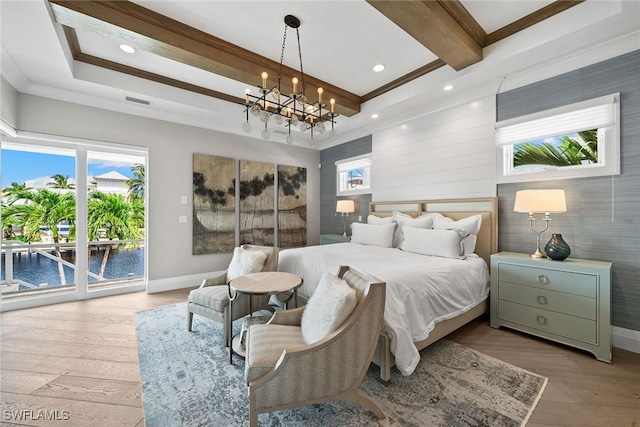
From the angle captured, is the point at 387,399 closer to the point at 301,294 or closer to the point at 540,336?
the point at 301,294

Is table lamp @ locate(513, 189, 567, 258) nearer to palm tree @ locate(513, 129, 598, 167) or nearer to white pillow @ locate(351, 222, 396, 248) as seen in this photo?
palm tree @ locate(513, 129, 598, 167)

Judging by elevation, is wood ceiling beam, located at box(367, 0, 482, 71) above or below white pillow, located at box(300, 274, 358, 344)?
above

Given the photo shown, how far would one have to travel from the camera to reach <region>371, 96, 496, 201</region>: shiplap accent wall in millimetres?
3283

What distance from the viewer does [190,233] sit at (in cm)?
439

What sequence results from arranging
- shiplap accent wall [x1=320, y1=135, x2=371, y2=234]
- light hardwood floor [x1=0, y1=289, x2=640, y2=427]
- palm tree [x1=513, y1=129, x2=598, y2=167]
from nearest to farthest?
light hardwood floor [x1=0, y1=289, x2=640, y2=427] → palm tree [x1=513, y1=129, x2=598, y2=167] → shiplap accent wall [x1=320, y1=135, x2=371, y2=234]

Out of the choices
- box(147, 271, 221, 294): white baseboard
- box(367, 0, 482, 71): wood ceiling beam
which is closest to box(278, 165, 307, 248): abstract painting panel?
box(147, 271, 221, 294): white baseboard

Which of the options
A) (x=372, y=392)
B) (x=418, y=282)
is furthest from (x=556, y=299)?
(x=372, y=392)

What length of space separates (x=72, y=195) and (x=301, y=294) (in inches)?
142

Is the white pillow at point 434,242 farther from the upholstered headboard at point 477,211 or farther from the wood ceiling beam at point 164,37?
the wood ceiling beam at point 164,37

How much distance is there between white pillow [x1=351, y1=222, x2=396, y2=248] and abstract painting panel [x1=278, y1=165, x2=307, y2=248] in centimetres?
183

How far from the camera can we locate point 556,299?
238 cm

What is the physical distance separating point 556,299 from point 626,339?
0.71 metres

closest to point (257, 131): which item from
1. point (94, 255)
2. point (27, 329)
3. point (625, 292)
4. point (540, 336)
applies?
point (94, 255)

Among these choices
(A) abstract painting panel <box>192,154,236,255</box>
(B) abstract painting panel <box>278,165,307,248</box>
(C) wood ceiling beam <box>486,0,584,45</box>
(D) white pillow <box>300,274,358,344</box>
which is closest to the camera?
(D) white pillow <box>300,274,358,344</box>
